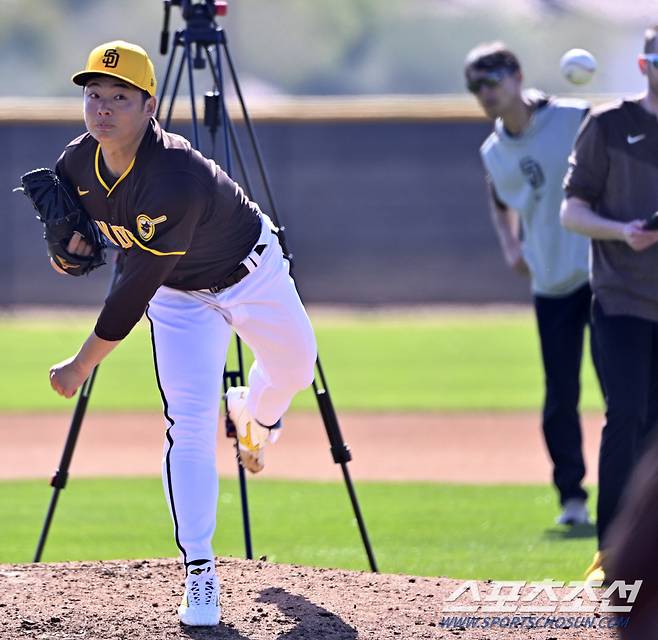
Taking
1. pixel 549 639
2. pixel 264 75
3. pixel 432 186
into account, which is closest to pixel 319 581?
pixel 549 639

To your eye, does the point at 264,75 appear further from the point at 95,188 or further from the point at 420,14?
the point at 95,188

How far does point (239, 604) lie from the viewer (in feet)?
15.1

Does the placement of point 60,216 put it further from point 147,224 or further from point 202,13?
point 202,13

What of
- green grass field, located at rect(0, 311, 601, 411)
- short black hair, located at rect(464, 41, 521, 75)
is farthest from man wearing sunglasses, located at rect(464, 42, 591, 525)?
green grass field, located at rect(0, 311, 601, 411)

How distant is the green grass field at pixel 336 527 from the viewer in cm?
616

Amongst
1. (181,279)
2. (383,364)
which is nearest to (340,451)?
(181,279)

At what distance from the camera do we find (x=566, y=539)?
6.70 m

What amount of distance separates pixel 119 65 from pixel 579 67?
3205mm

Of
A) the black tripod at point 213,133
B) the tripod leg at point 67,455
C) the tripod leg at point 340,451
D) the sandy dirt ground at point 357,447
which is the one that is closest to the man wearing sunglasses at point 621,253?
the tripod leg at point 340,451

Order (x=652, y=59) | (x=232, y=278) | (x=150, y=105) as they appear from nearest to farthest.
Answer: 1. (x=150, y=105)
2. (x=232, y=278)
3. (x=652, y=59)

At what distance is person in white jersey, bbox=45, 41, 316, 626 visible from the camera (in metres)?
4.18

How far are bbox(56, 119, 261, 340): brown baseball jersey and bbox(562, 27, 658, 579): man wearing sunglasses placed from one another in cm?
149

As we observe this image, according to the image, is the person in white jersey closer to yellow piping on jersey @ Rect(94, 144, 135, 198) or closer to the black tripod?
yellow piping on jersey @ Rect(94, 144, 135, 198)

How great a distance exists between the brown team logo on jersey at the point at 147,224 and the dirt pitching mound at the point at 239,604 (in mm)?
1230
